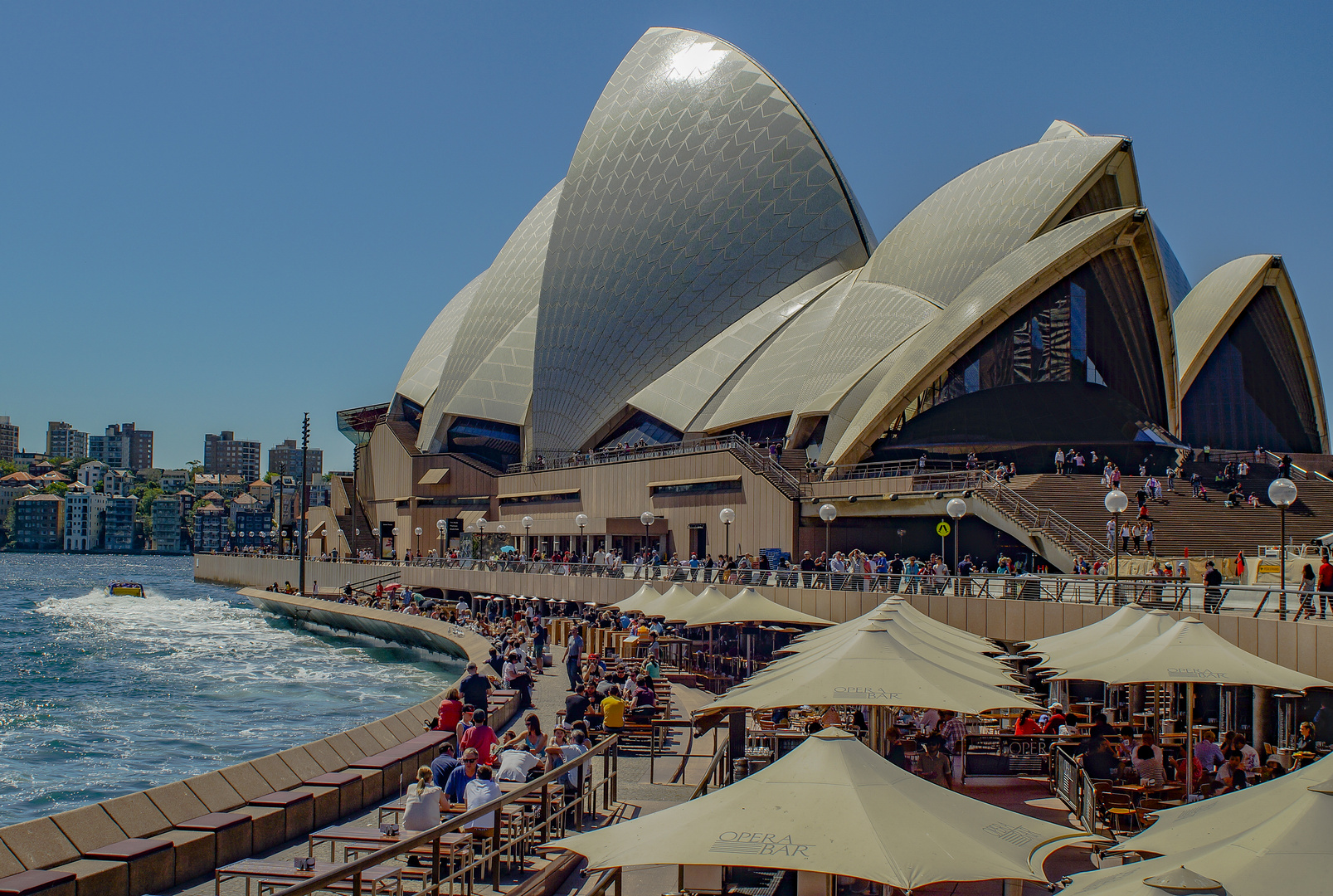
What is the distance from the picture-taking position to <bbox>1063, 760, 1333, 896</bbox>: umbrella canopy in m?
3.98

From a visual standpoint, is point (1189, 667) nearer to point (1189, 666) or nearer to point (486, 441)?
point (1189, 666)

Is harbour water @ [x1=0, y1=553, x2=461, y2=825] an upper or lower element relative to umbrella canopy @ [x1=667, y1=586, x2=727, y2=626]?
lower

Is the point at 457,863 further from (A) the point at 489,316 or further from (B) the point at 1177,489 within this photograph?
(A) the point at 489,316

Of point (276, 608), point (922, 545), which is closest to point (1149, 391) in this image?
point (922, 545)

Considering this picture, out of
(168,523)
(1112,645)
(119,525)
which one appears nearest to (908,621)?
(1112,645)

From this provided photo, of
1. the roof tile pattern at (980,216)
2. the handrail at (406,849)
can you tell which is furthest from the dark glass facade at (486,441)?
the handrail at (406,849)

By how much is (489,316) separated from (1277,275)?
32.9 metres

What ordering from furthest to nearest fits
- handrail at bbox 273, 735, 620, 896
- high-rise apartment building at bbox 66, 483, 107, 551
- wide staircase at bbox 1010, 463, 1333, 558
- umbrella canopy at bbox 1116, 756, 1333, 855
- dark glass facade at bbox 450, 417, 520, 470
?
1. high-rise apartment building at bbox 66, 483, 107, 551
2. dark glass facade at bbox 450, 417, 520, 470
3. wide staircase at bbox 1010, 463, 1333, 558
4. handrail at bbox 273, 735, 620, 896
5. umbrella canopy at bbox 1116, 756, 1333, 855

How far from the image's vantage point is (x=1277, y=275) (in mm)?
39625

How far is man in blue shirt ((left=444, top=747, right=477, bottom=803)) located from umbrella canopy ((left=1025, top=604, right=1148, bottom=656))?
607cm

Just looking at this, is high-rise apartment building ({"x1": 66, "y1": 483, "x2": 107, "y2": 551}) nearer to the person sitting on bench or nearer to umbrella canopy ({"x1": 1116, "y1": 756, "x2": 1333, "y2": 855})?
the person sitting on bench

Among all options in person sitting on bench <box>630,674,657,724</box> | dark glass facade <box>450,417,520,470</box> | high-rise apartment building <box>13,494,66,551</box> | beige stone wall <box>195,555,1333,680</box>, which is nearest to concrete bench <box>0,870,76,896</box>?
person sitting on bench <box>630,674,657,724</box>

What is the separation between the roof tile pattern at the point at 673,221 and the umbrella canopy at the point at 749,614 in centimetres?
2521

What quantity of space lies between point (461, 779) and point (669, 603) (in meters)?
9.48
